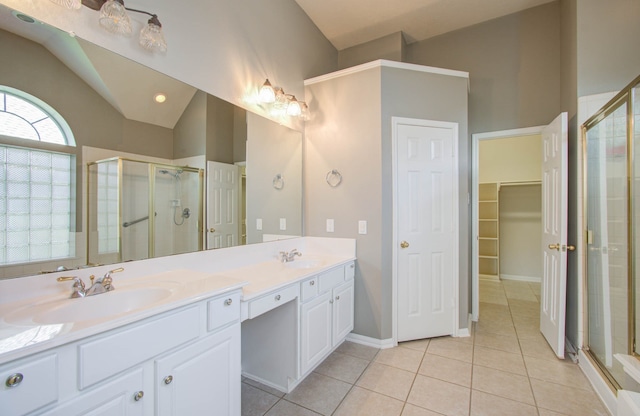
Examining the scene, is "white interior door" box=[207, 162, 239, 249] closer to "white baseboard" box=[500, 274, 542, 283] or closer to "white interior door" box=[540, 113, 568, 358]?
"white interior door" box=[540, 113, 568, 358]

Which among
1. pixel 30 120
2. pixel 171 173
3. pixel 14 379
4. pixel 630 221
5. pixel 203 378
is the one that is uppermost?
pixel 30 120

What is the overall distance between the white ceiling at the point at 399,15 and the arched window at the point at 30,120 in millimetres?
2440

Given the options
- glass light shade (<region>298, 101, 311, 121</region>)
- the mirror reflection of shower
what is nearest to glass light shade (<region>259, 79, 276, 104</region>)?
glass light shade (<region>298, 101, 311, 121</region>)

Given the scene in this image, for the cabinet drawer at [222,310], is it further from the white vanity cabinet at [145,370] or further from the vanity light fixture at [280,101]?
the vanity light fixture at [280,101]

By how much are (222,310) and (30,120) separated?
3.81 feet

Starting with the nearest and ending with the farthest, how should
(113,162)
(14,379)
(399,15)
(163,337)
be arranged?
(14,379) < (163,337) < (113,162) < (399,15)

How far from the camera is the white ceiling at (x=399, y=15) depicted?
112 inches

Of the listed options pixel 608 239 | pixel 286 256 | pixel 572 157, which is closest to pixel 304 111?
pixel 286 256

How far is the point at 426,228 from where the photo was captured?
2.70 meters

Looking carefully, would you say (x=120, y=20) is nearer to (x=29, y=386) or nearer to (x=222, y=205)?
(x=222, y=205)

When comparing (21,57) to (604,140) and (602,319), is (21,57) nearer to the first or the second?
(604,140)

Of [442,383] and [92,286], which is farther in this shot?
[442,383]

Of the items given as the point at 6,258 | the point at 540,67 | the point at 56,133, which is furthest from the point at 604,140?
the point at 6,258

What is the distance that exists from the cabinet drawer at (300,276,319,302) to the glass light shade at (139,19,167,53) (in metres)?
1.65
